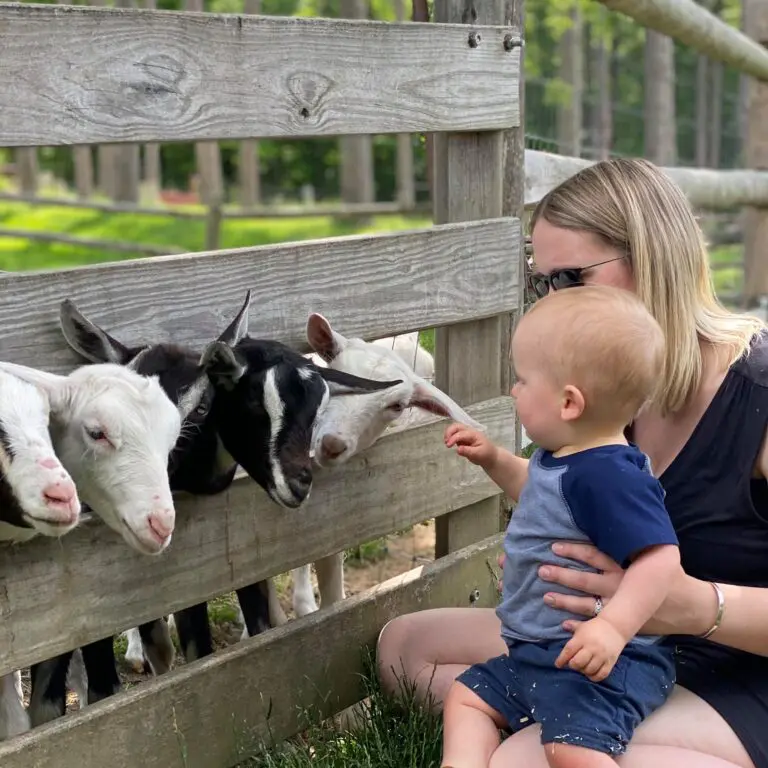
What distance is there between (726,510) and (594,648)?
58 cm

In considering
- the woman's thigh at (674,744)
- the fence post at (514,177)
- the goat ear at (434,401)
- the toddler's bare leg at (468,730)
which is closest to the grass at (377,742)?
the toddler's bare leg at (468,730)

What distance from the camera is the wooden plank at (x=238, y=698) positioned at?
2.35 m

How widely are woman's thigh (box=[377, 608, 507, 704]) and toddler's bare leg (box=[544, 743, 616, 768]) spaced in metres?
0.67

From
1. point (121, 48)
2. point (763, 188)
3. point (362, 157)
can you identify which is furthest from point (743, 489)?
point (362, 157)

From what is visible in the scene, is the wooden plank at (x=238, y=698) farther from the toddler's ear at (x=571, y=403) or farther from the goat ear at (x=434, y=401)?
the toddler's ear at (x=571, y=403)

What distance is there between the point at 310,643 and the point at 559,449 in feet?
3.20

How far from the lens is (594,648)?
2.08 meters

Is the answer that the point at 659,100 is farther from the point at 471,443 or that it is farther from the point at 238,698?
the point at 238,698

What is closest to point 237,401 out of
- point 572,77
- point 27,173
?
point 572,77

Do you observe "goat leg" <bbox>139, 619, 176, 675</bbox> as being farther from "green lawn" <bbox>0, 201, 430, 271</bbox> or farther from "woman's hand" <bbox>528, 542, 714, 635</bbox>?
"green lawn" <bbox>0, 201, 430, 271</bbox>

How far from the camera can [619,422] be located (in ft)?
7.47

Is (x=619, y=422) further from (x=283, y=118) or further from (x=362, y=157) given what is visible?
(x=362, y=157)

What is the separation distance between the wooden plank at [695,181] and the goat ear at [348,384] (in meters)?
1.47

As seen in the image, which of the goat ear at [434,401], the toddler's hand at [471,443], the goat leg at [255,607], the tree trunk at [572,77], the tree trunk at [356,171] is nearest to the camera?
the toddler's hand at [471,443]
